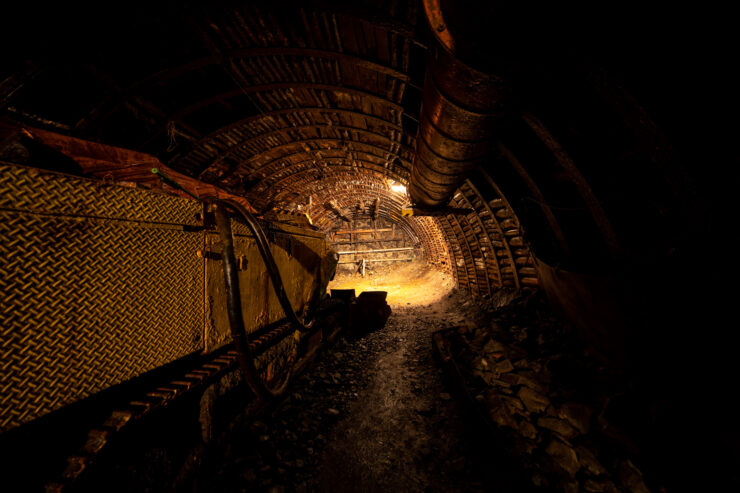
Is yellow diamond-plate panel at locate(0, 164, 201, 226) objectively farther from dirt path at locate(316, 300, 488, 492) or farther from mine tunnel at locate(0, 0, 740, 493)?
dirt path at locate(316, 300, 488, 492)

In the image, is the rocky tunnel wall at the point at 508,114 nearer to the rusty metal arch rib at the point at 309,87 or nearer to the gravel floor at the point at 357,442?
the rusty metal arch rib at the point at 309,87

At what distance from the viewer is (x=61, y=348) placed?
1.34 m

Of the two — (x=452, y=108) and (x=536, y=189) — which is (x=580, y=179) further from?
(x=452, y=108)

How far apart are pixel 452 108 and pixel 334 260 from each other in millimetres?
4312

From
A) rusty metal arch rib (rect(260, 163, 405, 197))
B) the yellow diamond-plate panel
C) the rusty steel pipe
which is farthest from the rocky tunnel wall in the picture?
rusty metal arch rib (rect(260, 163, 405, 197))

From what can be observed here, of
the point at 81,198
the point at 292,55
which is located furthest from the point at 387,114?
the point at 81,198

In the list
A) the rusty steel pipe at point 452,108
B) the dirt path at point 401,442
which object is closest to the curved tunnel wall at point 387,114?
the rusty steel pipe at point 452,108

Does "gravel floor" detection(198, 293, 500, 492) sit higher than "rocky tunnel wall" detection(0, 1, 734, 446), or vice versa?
"rocky tunnel wall" detection(0, 1, 734, 446)

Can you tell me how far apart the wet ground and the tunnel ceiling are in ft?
10.6

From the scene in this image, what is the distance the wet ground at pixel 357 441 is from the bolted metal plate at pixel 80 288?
1432 mm

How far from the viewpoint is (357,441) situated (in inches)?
119

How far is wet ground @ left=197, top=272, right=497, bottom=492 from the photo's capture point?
7.97 feet

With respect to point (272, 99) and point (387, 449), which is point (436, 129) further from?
point (272, 99)

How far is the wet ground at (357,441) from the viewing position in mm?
2430
